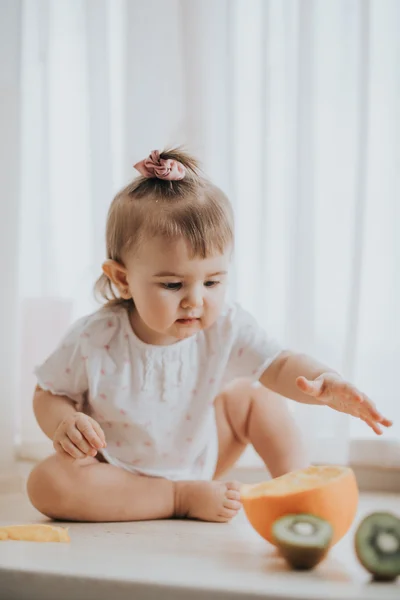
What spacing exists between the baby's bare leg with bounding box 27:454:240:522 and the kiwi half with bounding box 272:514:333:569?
28 centimetres

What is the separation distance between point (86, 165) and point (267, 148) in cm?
35

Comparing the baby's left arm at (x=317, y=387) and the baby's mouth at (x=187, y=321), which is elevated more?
the baby's mouth at (x=187, y=321)

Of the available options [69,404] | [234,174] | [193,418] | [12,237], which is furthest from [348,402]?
[12,237]

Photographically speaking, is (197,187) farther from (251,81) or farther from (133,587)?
(133,587)

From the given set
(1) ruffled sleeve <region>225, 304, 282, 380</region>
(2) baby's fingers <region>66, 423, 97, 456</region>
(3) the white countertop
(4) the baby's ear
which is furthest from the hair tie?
(3) the white countertop

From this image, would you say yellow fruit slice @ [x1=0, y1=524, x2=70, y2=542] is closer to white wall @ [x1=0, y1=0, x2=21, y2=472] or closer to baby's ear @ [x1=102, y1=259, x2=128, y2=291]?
baby's ear @ [x1=102, y1=259, x2=128, y2=291]

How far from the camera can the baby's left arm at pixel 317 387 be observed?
931mm

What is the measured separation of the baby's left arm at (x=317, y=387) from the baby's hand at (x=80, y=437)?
10.0 inches

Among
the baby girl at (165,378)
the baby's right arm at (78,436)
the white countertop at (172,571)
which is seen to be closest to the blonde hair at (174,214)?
the baby girl at (165,378)

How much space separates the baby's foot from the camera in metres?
1.08

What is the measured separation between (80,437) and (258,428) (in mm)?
329

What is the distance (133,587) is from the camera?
75 cm

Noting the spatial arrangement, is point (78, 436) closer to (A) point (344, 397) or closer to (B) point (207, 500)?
(B) point (207, 500)

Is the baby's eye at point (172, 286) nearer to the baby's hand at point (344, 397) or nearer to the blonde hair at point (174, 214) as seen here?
the blonde hair at point (174, 214)
